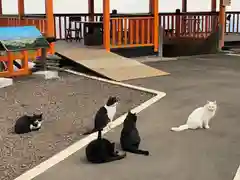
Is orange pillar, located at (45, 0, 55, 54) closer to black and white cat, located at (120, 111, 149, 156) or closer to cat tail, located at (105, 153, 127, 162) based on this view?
black and white cat, located at (120, 111, 149, 156)

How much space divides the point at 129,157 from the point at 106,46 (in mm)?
6694

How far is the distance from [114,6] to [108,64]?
666 centimetres

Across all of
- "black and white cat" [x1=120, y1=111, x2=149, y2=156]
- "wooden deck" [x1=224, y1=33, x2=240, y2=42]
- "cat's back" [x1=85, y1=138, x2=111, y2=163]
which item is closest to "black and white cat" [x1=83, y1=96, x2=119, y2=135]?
"black and white cat" [x1=120, y1=111, x2=149, y2=156]

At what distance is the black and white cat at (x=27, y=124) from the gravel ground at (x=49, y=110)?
0.06m

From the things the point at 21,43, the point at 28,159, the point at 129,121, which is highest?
the point at 21,43

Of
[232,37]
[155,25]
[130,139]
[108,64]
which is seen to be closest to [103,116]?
[130,139]

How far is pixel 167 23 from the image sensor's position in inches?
512

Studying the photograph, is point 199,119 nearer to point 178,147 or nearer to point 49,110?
point 178,147

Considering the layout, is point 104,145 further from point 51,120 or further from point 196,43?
point 196,43

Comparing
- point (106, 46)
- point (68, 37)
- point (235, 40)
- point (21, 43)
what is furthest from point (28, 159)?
point (235, 40)

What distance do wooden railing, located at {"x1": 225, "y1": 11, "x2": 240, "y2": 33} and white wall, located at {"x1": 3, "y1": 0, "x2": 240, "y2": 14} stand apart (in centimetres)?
50

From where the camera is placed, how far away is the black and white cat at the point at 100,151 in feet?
11.9

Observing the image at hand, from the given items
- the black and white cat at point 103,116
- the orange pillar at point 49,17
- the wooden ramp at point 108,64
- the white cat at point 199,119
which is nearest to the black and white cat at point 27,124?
the black and white cat at point 103,116

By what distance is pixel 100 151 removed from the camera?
3.66 meters
